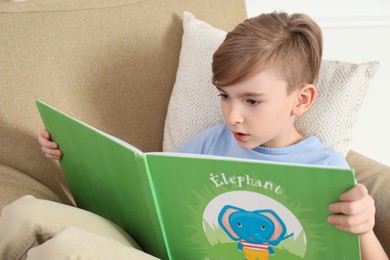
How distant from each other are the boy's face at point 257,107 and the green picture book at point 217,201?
21 cm

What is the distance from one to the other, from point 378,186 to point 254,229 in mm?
406

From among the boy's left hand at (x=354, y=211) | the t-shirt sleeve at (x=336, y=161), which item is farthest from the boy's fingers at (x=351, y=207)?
the t-shirt sleeve at (x=336, y=161)

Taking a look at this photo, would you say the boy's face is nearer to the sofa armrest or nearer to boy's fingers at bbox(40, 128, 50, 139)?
the sofa armrest

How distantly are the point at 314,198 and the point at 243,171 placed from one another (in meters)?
0.12

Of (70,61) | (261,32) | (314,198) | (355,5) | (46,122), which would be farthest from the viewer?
(355,5)

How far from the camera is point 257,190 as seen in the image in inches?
38.6

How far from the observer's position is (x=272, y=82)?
1189 millimetres

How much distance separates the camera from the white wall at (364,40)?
2109 mm

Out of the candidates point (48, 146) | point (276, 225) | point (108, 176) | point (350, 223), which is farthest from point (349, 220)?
point (48, 146)

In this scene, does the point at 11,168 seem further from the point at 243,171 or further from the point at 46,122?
the point at 243,171

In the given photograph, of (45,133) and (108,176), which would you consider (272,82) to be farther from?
(45,133)

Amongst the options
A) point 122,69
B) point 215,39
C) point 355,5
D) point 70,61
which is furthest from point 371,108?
point 70,61

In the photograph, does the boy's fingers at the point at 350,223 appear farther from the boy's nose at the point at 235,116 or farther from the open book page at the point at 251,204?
the boy's nose at the point at 235,116

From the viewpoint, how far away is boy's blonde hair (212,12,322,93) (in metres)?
1.17
